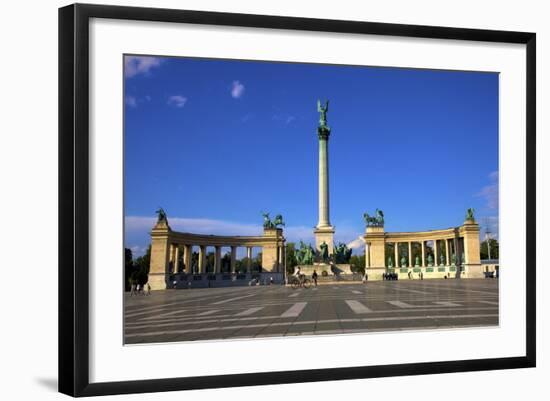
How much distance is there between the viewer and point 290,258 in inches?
2408

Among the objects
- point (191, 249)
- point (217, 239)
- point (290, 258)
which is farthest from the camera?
point (290, 258)

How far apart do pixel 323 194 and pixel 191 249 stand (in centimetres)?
1661

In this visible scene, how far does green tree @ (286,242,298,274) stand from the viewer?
58.3m

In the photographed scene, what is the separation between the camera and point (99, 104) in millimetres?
13969

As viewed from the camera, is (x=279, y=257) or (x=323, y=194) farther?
(x=279, y=257)

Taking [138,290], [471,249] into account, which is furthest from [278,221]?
[138,290]

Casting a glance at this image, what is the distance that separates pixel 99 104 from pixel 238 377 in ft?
22.0

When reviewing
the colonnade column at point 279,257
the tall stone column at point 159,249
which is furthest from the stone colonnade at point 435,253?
the tall stone column at point 159,249

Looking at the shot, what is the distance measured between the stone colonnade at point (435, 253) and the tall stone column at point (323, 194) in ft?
16.8

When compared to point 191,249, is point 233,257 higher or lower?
lower

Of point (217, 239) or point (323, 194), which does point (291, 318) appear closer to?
point (217, 239)

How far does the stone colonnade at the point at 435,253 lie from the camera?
52.4 meters

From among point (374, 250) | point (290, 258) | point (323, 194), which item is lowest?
point (290, 258)

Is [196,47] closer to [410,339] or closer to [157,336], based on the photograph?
[157,336]
